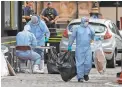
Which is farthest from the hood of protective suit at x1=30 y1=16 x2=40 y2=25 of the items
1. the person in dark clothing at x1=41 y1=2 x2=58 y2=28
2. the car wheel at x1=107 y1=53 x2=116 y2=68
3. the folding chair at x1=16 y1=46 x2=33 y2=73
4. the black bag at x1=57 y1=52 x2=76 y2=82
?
the person in dark clothing at x1=41 y1=2 x2=58 y2=28

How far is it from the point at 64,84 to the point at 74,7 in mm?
22232

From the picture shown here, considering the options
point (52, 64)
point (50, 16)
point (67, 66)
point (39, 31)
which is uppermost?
point (50, 16)

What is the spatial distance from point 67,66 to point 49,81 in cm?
60

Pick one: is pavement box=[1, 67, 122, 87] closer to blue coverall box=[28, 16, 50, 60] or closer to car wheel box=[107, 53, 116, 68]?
blue coverall box=[28, 16, 50, 60]

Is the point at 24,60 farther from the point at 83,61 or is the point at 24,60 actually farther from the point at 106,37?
the point at 106,37

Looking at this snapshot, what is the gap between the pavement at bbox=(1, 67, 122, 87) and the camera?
12727mm

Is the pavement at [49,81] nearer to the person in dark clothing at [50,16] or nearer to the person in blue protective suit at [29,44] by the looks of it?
the person in blue protective suit at [29,44]

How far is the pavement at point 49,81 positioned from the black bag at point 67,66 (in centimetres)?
17

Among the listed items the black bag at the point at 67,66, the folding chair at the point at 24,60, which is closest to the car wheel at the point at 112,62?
the folding chair at the point at 24,60

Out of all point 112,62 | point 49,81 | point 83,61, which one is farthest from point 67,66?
point 112,62

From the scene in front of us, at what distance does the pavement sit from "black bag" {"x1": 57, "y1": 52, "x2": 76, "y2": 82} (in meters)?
0.17

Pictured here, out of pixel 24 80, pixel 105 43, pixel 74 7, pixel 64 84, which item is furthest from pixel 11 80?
pixel 74 7

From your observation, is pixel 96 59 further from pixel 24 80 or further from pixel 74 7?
pixel 74 7

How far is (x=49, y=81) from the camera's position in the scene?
44.0ft
